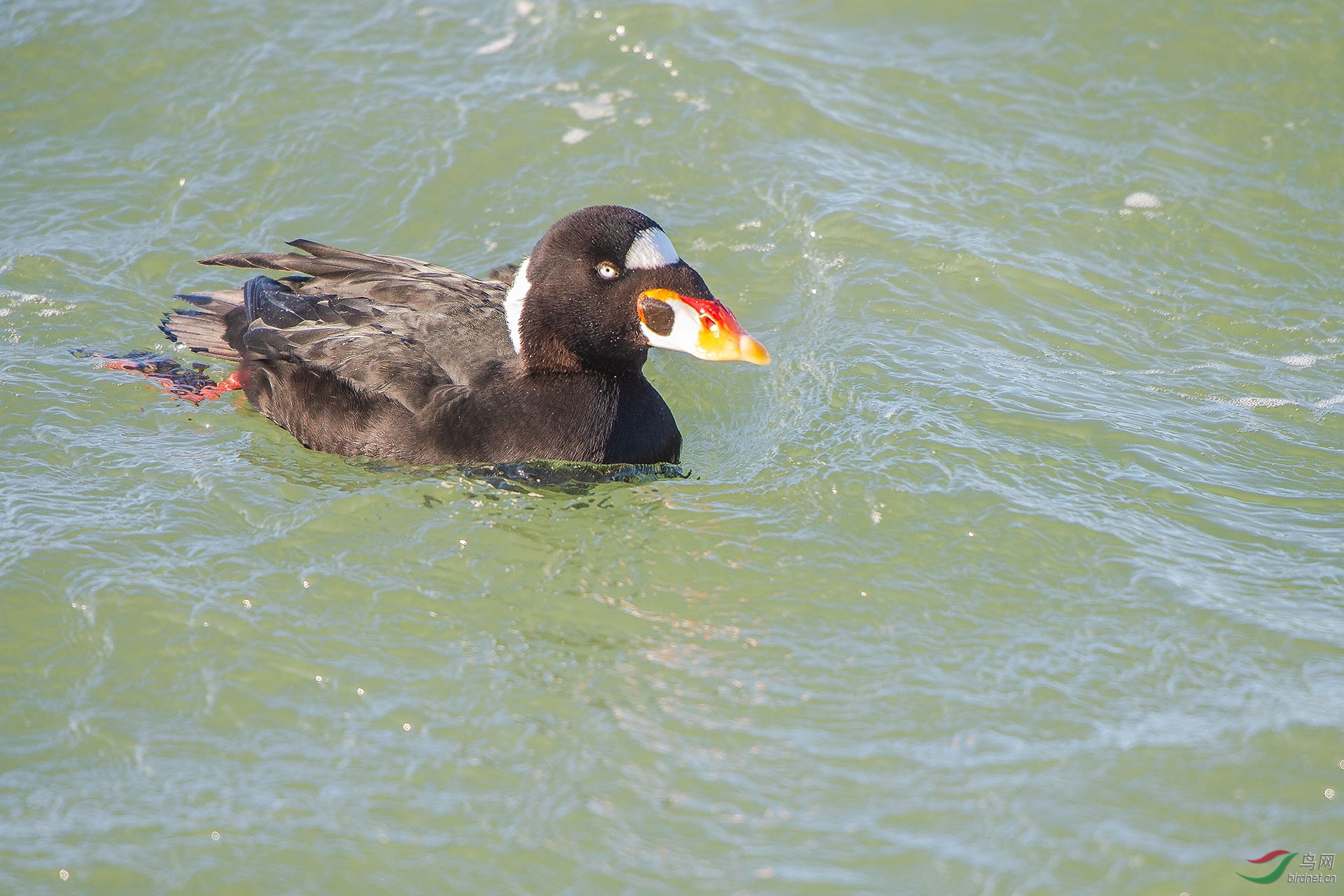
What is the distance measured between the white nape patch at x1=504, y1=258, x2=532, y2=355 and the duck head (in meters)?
0.01

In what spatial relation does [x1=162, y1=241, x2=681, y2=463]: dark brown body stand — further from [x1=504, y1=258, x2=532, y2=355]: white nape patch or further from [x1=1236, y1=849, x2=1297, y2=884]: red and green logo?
[x1=1236, y1=849, x2=1297, y2=884]: red and green logo

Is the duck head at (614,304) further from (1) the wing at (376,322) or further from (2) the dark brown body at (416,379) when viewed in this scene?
(1) the wing at (376,322)

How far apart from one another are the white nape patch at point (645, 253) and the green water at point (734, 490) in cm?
100

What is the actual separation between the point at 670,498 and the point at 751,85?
423 cm

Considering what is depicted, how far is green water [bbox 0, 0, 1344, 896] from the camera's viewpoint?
3.72m

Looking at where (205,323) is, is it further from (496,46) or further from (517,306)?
(496,46)

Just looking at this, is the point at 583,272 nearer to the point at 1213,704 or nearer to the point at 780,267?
the point at 780,267

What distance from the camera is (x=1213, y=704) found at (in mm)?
4141

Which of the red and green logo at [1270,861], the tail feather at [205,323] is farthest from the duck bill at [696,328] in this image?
the red and green logo at [1270,861]

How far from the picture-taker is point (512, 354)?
561 cm

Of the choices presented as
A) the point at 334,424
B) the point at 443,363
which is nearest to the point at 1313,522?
the point at 443,363

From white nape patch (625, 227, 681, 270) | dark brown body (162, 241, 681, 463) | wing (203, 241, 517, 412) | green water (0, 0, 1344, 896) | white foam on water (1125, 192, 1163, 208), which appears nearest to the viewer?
green water (0, 0, 1344, 896)

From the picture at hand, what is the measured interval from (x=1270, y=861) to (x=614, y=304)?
3280mm

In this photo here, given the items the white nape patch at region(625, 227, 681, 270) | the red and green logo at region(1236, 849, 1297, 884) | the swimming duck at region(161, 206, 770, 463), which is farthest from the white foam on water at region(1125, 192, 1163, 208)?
the red and green logo at region(1236, 849, 1297, 884)
